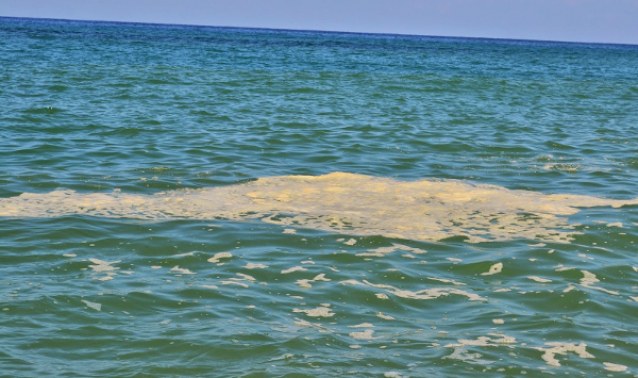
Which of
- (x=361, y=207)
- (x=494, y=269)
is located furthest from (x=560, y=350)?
(x=361, y=207)

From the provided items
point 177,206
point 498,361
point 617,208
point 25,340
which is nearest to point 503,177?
point 617,208

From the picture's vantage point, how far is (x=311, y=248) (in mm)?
9430

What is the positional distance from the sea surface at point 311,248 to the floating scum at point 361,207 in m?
0.04

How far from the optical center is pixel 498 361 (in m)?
6.56

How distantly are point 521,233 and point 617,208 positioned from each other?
87.2 inches

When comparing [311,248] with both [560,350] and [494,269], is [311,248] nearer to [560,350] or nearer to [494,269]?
[494,269]

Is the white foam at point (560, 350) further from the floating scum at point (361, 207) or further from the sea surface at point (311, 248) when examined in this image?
the floating scum at point (361, 207)

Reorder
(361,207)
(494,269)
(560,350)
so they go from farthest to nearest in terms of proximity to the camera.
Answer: (361,207), (494,269), (560,350)

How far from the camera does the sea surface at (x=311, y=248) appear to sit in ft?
21.9

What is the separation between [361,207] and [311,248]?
1.99 meters

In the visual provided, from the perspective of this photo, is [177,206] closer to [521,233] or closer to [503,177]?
[521,233]

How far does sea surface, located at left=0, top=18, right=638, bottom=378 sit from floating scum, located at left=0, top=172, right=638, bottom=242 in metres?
0.04

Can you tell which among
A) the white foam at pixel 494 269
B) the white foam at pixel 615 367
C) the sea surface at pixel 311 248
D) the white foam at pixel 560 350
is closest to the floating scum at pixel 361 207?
the sea surface at pixel 311 248

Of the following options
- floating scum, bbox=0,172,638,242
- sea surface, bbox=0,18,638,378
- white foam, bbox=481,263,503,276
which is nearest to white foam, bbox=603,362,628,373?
sea surface, bbox=0,18,638,378
